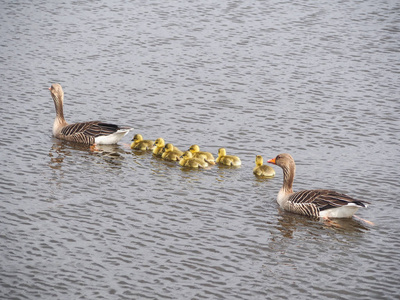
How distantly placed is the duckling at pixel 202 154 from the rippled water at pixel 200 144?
411 mm

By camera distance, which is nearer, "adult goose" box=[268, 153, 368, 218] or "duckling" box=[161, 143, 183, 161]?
"adult goose" box=[268, 153, 368, 218]

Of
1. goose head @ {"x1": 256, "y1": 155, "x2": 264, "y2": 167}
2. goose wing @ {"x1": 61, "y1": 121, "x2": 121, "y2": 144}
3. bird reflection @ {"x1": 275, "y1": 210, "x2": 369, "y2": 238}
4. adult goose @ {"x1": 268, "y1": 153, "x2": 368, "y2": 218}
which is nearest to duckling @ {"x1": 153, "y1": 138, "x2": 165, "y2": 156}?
goose wing @ {"x1": 61, "y1": 121, "x2": 121, "y2": 144}

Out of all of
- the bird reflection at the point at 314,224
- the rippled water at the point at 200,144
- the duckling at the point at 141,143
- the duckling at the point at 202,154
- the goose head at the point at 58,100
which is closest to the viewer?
the rippled water at the point at 200,144

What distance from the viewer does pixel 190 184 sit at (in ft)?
50.7

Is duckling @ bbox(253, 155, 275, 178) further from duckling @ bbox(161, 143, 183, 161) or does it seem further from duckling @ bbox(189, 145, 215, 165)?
duckling @ bbox(161, 143, 183, 161)

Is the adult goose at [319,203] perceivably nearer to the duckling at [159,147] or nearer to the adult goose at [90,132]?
the duckling at [159,147]

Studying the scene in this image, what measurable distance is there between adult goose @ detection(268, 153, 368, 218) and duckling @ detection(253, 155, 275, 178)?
144 cm

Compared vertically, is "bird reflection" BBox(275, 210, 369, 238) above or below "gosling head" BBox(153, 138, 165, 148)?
below

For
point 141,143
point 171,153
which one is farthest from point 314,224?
point 141,143

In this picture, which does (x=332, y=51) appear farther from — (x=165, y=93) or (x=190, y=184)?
(x=190, y=184)

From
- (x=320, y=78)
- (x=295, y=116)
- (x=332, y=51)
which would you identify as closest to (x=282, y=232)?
Answer: (x=295, y=116)

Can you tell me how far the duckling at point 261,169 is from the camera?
16.0 metres

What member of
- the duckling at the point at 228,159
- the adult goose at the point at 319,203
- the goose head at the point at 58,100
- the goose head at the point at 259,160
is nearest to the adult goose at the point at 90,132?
the goose head at the point at 58,100

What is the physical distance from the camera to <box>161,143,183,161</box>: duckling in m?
16.5
